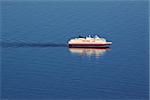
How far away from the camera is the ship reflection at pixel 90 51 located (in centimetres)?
5819

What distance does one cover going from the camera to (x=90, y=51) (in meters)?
60.2

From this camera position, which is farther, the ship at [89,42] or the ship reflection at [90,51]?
the ship at [89,42]

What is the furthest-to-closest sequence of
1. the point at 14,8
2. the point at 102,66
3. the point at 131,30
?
the point at 14,8, the point at 131,30, the point at 102,66

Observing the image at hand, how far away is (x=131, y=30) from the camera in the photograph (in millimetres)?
67875

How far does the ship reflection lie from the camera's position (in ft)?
191

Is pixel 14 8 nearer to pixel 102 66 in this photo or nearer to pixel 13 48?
pixel 13 48

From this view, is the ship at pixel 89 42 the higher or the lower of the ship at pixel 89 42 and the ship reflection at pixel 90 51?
the higher

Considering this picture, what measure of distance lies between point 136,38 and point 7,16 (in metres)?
18.0

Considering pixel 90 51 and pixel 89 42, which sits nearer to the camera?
pixel 90 51

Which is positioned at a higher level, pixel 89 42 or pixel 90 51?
pixel 89 42

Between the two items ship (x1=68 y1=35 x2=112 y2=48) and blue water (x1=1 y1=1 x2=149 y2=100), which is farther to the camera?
ship (x1=68 y1=35 x2=112 y2=48)

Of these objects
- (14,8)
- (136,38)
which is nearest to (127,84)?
(136,38)

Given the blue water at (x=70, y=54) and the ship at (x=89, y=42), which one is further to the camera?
the ship at (x=89, y=42)

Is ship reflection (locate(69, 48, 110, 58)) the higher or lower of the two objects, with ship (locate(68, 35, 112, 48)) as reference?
lower
